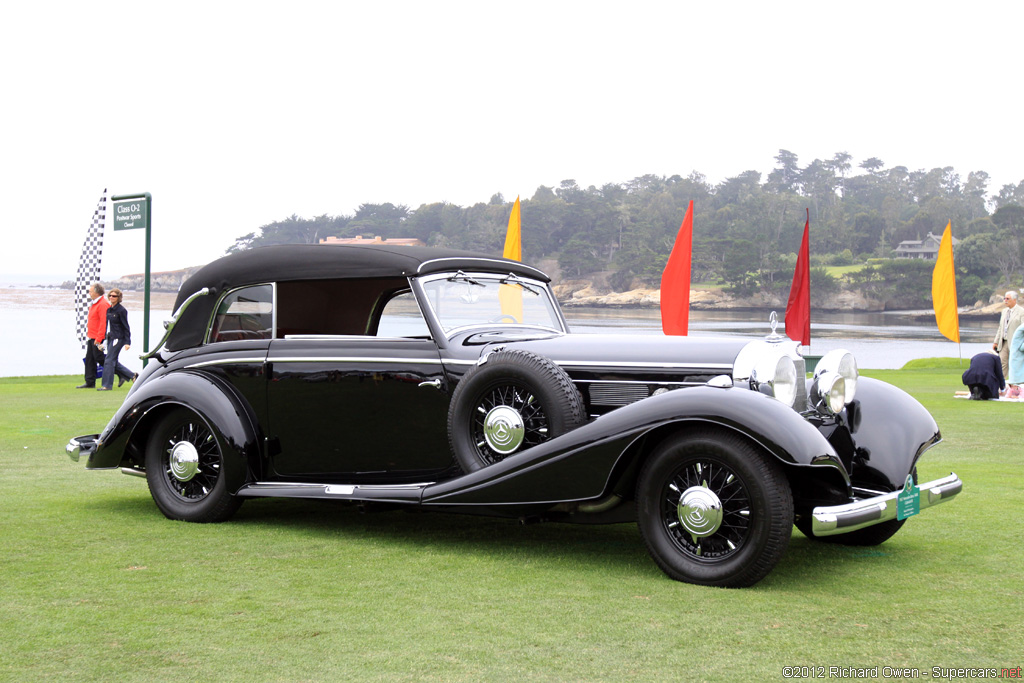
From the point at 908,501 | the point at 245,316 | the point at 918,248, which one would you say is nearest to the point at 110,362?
the point at 245,316

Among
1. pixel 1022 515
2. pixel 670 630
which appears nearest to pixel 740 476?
pixel 670 630

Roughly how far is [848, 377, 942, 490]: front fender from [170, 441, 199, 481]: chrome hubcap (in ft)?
13.5

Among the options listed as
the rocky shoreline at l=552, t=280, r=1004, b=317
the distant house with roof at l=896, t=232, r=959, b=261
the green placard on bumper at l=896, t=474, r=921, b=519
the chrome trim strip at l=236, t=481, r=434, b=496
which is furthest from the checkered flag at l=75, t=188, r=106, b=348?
the distant house with roof at l=896, t=232, r=959, b=261

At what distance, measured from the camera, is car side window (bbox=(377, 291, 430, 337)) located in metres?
5.99

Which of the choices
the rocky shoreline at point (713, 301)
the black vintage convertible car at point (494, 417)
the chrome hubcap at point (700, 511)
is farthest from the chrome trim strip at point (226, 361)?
the rocky shoreline at point (713, 301)

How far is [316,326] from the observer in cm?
669

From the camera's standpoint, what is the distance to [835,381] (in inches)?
205

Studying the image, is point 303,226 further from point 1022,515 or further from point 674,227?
point 674,227

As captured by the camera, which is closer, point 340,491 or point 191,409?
point 340,491

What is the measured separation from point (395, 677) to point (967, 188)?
16334 cm

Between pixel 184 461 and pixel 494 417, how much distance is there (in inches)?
91.5

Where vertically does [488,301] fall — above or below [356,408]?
above

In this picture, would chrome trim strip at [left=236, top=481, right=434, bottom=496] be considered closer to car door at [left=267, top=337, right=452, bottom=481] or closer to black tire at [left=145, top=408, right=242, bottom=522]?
car door at [left=267, top=337, right=452, bottom=481]

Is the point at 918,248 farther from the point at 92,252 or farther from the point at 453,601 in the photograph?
the point at 453,601
